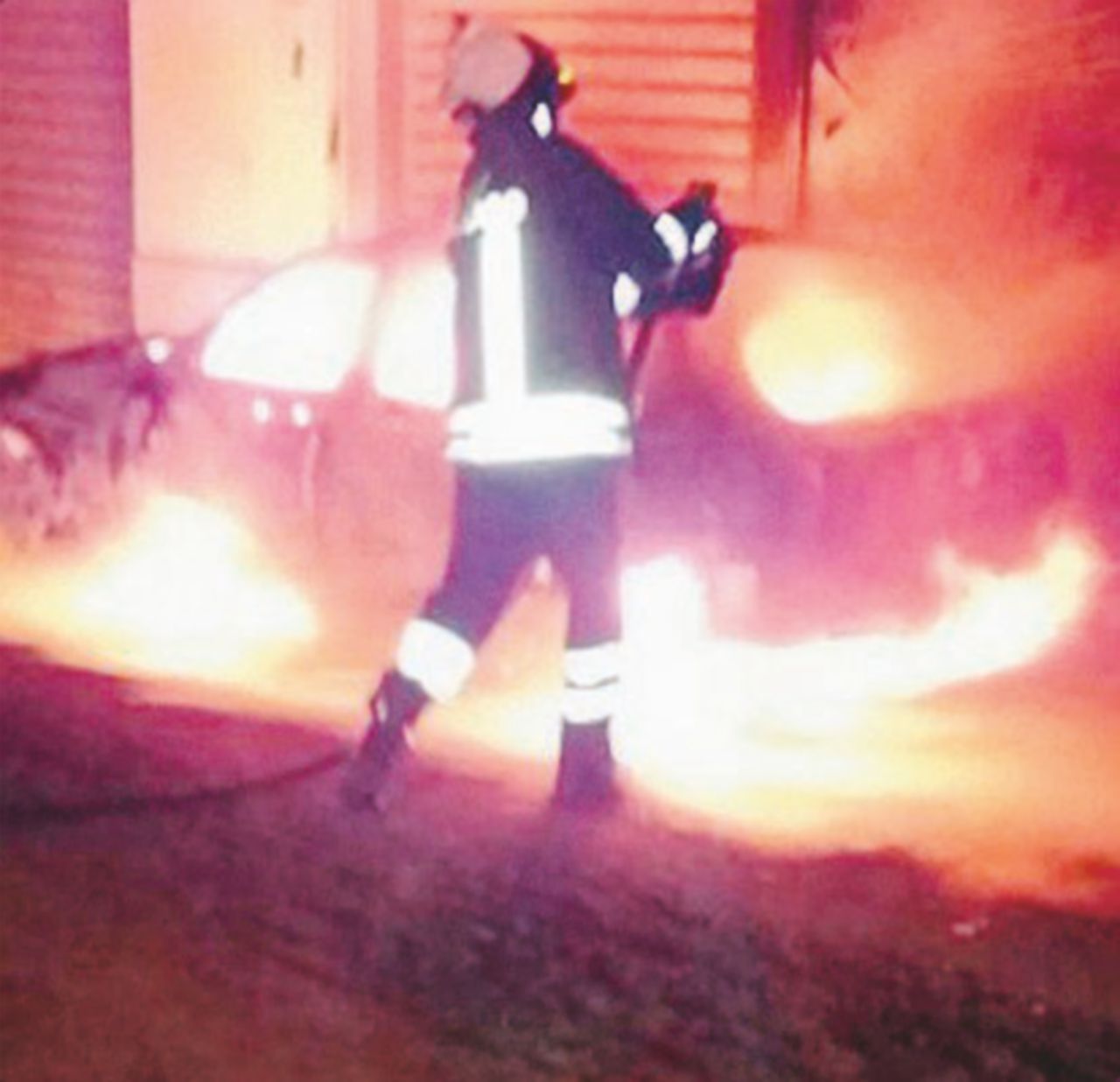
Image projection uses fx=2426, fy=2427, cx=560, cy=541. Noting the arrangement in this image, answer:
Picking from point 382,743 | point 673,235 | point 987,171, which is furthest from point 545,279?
point 987,171

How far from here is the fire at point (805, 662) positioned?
310 inches

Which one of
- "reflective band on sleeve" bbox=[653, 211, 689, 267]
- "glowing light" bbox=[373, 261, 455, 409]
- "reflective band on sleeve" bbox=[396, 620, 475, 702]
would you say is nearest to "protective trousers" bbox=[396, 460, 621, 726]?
"reflective band on sleeve" bbox=[396, 620, 475, 702]

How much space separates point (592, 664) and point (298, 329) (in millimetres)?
3097

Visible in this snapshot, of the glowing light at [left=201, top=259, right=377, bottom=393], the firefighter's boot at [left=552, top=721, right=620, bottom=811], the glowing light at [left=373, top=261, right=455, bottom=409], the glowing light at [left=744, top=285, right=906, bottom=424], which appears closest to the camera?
the firefighter's boot at [left=552, top=721, right=620, bottom=811]

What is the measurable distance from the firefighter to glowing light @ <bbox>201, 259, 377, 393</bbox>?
2.56 m

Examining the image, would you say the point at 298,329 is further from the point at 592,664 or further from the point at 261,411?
the point at 592,664

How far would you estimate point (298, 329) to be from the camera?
9.50 m

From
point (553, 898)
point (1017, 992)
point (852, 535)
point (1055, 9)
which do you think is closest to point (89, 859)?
point (553, 898)

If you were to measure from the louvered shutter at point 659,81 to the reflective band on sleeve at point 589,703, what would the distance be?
13.2ft

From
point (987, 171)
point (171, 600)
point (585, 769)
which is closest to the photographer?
point (585, 769)

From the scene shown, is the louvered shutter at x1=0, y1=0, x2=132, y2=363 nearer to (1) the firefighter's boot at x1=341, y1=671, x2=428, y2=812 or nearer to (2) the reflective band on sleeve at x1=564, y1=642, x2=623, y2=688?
(1) the firefighter's boot at x1=341, y1=671, x2=428, y2=812

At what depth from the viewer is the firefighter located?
21.9 feet

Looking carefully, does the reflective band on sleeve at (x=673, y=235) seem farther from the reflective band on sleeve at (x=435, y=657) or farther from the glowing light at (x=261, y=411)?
the glowing light at (x=261, y=411)

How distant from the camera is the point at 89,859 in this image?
21.4 ft
